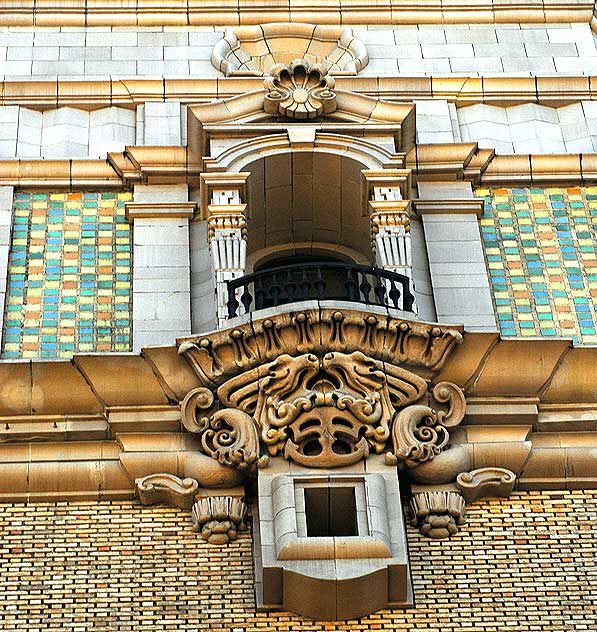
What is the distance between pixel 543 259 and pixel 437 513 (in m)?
3.91

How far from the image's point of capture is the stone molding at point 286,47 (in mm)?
22156

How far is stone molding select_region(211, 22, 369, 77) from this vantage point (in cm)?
2216

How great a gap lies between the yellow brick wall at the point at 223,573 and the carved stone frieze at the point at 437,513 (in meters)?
0.09

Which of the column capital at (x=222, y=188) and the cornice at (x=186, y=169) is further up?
the cornice at (x=186, y=169)

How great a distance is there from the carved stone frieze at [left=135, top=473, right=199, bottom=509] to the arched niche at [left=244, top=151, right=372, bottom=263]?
3941 millimetres

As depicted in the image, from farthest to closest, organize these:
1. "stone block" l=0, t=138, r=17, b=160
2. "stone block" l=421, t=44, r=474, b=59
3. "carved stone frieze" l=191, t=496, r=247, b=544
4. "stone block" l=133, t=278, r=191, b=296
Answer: "stone block" l=421, t=44, r=474, b=59
"stone block" l=0, t=138, r=17, b=160
"stone block" l=133, t=278, r=191, b=296
"carved stone frieze" l=191, t=496, r=247, b=544

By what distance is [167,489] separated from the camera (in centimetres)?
1670

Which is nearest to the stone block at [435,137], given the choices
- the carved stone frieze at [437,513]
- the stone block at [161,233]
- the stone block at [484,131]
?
the stone block at [484,131]

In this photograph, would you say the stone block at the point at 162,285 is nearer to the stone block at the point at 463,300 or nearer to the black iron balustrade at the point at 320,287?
the black iron balustrade at the point at 320,287

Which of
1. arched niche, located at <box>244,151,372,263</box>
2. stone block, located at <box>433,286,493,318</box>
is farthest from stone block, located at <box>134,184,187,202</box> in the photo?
stone block, located at <box>433,286,493,318</box>

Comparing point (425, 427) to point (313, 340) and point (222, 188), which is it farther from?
point (222, 188)

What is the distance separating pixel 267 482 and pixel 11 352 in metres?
3.11

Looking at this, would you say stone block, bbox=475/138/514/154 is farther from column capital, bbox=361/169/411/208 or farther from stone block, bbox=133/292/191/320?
stone block, bbox=133/292/191/320

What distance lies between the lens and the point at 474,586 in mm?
16047
